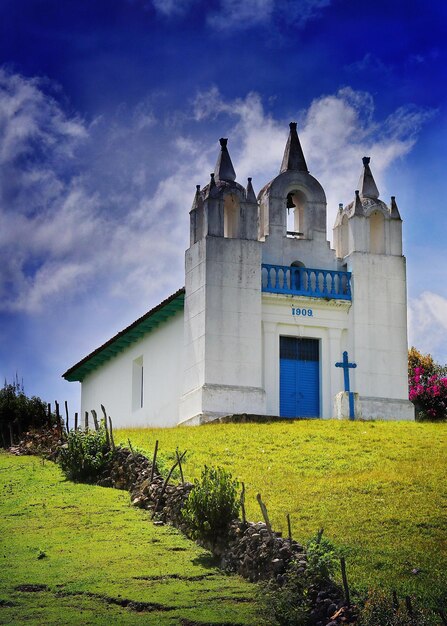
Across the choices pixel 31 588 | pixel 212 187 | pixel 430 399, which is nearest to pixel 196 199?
pixel 212 187

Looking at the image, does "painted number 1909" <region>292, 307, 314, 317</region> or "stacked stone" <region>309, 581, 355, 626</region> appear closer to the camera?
"stacked stone" <region>309, 581, 355, 626</region>

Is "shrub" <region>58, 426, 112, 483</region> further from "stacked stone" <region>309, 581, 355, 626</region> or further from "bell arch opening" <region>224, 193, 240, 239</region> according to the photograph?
"bell arch opening" <region>224, 193, 240, 239</region>

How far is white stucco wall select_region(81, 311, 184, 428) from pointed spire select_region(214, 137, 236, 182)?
4906 mm

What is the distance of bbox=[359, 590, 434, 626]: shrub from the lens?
19.0 meters

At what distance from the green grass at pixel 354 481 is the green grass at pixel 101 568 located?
1.94m

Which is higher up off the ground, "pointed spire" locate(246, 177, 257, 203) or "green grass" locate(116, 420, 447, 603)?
"pointed spire" locate(246, 177, 257, 203)

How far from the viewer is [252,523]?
2361cm

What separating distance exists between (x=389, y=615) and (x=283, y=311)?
2296 centimetres

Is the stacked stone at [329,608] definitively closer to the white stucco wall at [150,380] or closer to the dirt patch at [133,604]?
Answer: the dirt patch at [133,604]

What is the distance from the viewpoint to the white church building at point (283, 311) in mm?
40312

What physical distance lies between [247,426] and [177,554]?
12.8m

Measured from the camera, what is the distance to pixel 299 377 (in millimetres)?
41375

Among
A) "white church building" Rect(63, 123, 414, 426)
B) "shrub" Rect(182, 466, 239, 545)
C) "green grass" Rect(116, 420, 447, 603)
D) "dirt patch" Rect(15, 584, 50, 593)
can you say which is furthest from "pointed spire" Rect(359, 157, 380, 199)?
"dirt patch" Rect(15, 584, 50, 593)

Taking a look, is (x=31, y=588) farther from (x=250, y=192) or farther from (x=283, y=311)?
(x=250, y=192)
